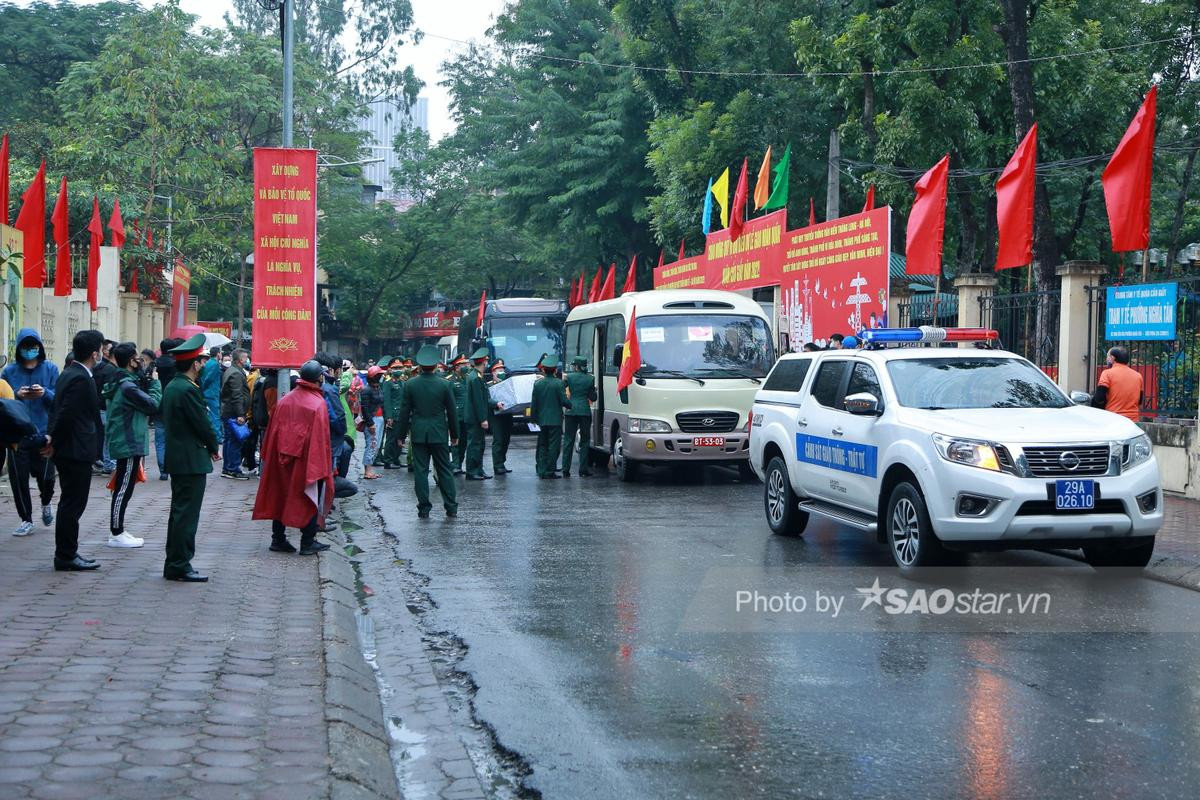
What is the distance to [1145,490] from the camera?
9.45 meters

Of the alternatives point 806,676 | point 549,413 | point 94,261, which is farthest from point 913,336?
point 94,261

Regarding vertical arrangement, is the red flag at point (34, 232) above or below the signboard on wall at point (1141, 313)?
above

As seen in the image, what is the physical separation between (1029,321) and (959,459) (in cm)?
900

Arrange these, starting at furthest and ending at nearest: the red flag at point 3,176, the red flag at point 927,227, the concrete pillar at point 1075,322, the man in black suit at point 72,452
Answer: the red flag at point 927,227 → the red flag at point 3,176 → the concrete pillar at point 1075,322 → the man in black suit at point 72,452

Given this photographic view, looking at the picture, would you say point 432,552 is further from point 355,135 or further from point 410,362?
point 355,135

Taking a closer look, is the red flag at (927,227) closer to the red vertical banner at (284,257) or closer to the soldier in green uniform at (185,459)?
the red vertical banner at (284,257)

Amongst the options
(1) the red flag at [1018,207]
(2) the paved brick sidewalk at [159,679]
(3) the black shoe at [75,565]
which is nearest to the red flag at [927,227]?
(1) the red flag at [1018,207]

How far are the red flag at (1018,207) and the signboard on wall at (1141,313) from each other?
5.77 feet

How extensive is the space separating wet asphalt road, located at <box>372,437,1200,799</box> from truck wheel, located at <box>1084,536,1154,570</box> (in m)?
0.19

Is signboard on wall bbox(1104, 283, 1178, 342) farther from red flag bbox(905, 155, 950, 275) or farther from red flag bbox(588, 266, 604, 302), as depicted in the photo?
red flag bbox(588, 266, 604, 302)

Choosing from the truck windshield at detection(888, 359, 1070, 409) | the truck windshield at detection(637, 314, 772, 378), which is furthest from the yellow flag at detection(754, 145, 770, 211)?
the truck windshield at detection(888, 359, 1070, 409)

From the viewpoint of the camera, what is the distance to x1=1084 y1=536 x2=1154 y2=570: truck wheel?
32.0ft

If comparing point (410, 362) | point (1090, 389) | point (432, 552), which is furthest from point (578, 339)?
point (432, 552)

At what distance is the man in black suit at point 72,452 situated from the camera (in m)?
9.47
